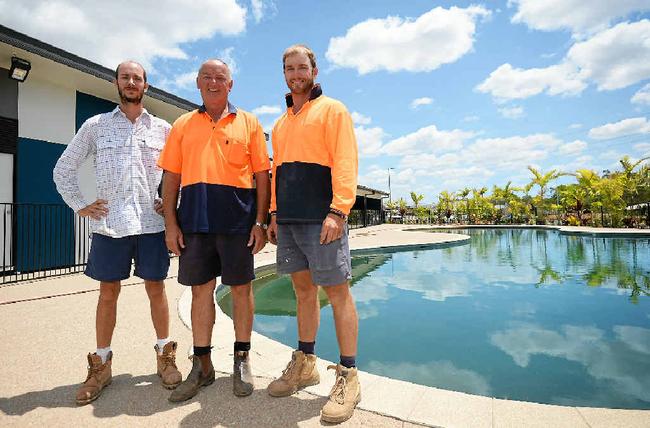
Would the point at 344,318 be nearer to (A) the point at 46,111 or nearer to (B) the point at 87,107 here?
(A) the point at 46,111

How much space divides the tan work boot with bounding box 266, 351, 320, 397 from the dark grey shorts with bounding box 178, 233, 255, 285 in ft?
1.88

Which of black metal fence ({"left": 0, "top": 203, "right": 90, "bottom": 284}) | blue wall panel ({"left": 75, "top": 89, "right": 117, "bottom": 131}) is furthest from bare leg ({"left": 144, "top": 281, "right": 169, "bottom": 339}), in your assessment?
blue wall panel ({"left": 75, "top": 89, "right": 117, "bottom": 131})

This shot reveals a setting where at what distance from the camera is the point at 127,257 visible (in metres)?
2.09

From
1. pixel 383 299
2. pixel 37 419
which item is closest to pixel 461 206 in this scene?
pixel 383 299

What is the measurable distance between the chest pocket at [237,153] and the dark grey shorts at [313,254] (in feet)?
1.46

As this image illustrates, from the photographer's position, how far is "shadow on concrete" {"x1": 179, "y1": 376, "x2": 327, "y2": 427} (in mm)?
1688

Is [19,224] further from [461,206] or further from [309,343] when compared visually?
[461,206]

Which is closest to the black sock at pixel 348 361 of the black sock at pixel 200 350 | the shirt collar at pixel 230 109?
the black sock at pixel 200 350

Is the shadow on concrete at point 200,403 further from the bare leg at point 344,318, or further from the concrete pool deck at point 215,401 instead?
the bare leg at point 344,318

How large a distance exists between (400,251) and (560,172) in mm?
25713

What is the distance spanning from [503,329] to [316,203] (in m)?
3.89

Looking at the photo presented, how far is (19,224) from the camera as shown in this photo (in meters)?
6.66

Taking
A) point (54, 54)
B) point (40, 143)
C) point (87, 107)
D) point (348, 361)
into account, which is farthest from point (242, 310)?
point (87, 107)

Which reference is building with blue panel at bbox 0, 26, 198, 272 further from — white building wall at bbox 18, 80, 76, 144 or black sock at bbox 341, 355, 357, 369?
black sock at bbox 341, 355, 357, 369
